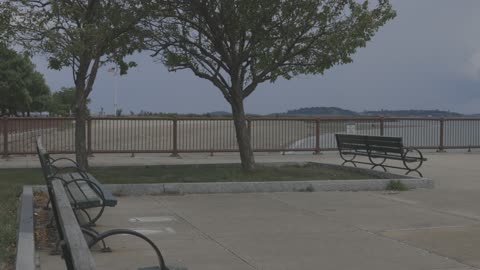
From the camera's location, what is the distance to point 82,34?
11.3 metres

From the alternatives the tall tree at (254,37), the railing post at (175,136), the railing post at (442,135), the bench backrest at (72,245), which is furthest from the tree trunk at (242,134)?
the railing post at (442,135)

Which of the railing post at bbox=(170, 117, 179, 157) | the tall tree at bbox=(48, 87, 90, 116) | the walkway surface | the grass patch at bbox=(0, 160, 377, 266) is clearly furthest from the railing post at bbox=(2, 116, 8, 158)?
the tall tree at bbox=(48, 87, 90, 116)

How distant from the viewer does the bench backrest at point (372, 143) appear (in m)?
13.4

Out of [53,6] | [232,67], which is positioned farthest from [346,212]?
[53,6]

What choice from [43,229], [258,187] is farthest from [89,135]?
[43,229]

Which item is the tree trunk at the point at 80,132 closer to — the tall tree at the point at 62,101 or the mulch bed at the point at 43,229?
the mulch bed at the point at 43,229

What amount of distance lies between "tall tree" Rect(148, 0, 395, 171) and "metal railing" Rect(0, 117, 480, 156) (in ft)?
17.5

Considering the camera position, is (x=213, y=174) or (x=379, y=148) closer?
(x=213, y=174)

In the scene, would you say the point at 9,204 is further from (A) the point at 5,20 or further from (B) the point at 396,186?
(B) the point at 396,186

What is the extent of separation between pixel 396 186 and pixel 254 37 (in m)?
→ 4.05

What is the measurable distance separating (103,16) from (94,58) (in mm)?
869

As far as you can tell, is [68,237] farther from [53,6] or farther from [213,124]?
[213,124]

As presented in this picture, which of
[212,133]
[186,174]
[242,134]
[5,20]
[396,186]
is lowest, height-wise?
[396,186]

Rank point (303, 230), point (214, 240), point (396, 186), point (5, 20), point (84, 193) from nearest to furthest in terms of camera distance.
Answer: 1. point (84, 193)
2. point (214, 240)
3. point (303, 230)
4. point (5, 20)
5. point (396, 186)
